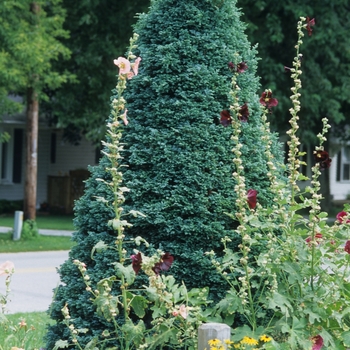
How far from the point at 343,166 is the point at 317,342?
36.0 metres

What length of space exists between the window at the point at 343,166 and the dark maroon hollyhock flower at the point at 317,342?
3557 centimetres

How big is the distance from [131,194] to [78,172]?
25.9 metres

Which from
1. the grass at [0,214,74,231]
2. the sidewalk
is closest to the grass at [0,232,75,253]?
the sidewalk

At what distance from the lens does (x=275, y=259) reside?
451cm

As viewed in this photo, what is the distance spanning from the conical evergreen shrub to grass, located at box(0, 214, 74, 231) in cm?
1787

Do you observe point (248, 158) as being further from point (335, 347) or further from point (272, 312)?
point (335, 347)

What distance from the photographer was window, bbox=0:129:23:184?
30.8m

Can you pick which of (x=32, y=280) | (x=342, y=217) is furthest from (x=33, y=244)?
(x=342, y=217)

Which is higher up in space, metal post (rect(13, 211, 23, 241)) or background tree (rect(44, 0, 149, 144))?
background tree (rect(44, 0, 149, 144))

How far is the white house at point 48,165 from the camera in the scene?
30625 mm

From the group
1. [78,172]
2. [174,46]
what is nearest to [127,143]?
[174,46]

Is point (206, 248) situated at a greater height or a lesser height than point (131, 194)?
lesser

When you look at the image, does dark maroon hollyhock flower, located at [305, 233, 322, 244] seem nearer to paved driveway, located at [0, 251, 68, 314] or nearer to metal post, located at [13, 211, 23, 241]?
paved driveway, located at [0, 251, 68, 314]

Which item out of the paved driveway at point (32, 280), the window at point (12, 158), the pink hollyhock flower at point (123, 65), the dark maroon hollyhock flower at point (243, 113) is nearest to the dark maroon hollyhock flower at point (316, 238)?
the dark maroon hollyhock flower at point (243, 113)
